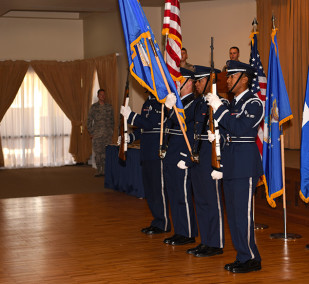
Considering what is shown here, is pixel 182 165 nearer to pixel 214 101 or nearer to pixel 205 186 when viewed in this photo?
pixel 205 186

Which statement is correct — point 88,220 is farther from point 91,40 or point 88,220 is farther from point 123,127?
point 91,40

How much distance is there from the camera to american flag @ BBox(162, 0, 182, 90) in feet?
16.8

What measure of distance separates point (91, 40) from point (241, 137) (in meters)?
8.65

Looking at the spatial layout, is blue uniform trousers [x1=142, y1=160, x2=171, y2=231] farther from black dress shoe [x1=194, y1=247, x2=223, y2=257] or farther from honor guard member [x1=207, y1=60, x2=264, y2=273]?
honor guard member [x1=207, y1=60, x2=264, y2=273]

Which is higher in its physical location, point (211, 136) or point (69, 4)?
point (69, 4)

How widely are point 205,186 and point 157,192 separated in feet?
3.34

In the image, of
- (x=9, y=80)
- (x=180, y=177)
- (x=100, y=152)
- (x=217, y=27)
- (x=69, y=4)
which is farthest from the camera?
(x=9, y=80)

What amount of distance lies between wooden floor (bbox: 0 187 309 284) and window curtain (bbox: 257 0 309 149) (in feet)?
8.54

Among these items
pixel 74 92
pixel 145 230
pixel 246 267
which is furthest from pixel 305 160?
pixel 74 92

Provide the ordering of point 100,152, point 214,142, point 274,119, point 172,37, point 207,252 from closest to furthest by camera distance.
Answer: point 214,142 → point 207,252 → point 172,37 → point 274,119 → point 100,152

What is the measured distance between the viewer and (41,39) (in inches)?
495

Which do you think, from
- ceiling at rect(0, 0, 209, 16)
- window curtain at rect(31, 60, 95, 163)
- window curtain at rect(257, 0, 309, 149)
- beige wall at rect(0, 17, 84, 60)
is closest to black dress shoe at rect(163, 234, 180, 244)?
window curtain at rect(257, 0, 309, 149)

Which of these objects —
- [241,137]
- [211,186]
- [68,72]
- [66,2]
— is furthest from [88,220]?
[68,72]

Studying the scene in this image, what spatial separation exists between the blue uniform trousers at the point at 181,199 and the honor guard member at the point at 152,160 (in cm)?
34
